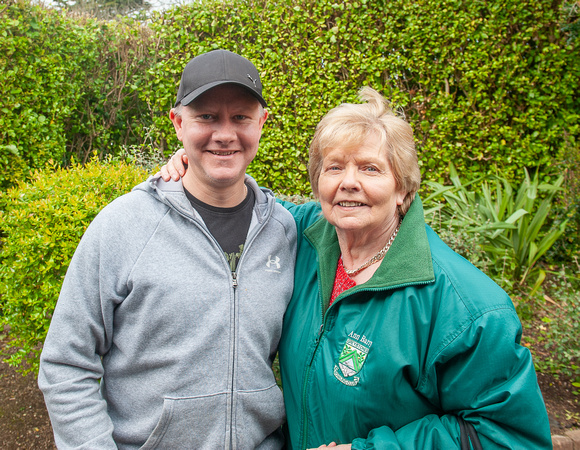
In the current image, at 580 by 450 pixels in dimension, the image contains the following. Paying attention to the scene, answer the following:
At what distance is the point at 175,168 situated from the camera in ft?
6.86

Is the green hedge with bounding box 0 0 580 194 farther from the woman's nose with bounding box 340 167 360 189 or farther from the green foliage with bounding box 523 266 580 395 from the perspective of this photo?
the woman's nose with bounding box 340 167 360 189

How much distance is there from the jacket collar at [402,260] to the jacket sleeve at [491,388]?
267 mm

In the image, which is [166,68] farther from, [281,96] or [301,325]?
[301,325]

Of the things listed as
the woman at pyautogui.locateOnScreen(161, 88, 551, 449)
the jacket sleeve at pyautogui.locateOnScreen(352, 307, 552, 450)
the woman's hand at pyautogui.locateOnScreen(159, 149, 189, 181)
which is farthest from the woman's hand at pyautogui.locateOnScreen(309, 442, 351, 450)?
the woman's hand at pyautogui.locateOnScreen(159, 149, 189, 181)

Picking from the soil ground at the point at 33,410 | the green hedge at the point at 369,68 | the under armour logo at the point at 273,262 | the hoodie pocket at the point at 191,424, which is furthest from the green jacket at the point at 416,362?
the green hedge at the point at 369,68

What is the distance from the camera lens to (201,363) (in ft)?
5.63

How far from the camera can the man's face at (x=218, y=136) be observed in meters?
1.88

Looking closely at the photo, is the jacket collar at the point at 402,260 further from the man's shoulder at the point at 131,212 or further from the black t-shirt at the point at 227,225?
the man's shoulder at the point at 131,212

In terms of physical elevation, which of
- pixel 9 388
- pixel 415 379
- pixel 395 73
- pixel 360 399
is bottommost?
pixel 9 388

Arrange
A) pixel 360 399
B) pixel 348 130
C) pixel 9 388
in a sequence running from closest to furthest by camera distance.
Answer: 1. pixel 360 399
2. pixel 348 130
3. pixel 9 388

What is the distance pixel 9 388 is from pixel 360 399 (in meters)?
3.46

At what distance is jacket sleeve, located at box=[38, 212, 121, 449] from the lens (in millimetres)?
1616

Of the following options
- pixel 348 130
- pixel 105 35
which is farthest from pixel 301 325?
pixel 105 35

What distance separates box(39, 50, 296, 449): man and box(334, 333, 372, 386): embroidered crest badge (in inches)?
14.7
